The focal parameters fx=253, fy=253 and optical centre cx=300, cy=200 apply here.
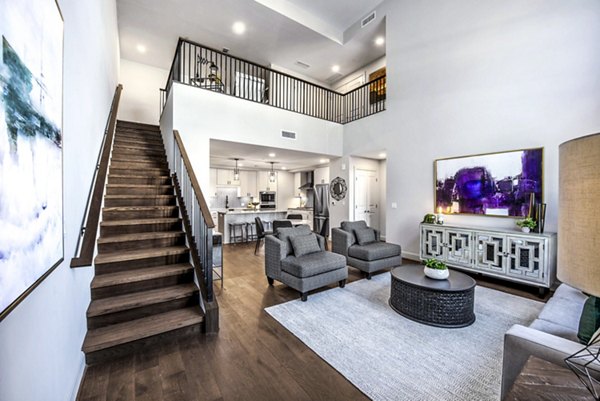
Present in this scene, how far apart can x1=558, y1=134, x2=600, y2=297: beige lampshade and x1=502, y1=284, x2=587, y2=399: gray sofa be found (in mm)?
847

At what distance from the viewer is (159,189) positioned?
417 centimetres

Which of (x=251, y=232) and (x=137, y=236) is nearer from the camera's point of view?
(x=137, y=236)

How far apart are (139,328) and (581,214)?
2992 mm

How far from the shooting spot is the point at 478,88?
434 centimetres

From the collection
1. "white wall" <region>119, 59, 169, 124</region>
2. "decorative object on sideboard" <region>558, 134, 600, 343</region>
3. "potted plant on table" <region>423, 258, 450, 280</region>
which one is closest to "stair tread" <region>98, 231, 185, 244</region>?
"potted plant on table" <region>423, 258, 450, 280</region>

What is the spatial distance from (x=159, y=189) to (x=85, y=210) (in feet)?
6.72

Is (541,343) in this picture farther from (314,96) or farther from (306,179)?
(306,179)

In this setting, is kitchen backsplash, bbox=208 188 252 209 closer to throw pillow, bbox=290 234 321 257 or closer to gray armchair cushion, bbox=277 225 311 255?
gray armchair cushion, bbox=277 225 311 255

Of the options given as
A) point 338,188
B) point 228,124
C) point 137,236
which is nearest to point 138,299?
point 137,236

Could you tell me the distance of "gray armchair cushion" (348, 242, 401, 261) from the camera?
13.4ft

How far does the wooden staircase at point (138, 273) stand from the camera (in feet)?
7.47

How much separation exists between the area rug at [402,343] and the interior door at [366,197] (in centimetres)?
393

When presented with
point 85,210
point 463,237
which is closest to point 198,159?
point 85,210

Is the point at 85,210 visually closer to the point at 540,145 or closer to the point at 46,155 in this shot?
the point at 46,155
